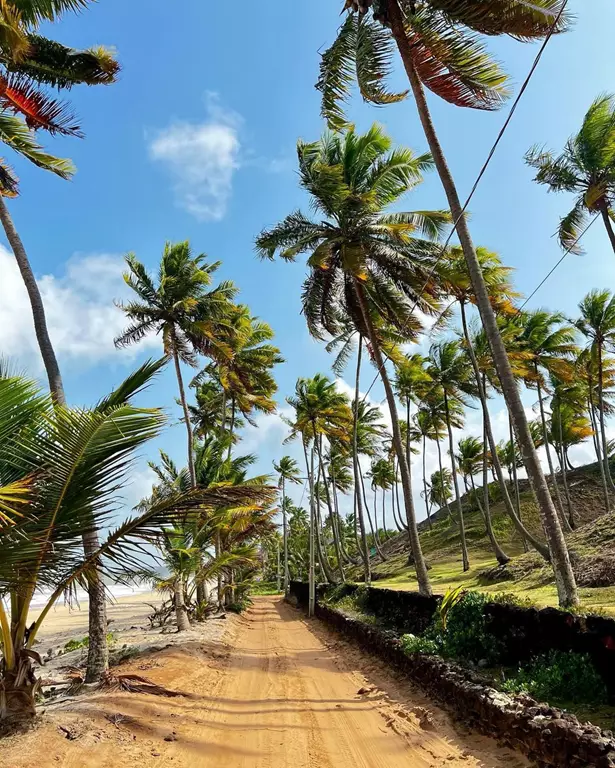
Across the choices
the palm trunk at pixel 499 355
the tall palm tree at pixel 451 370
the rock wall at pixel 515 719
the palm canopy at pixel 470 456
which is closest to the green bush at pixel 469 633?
the rock wall at pixel 515 719

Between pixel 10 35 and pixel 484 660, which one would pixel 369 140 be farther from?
pixel 484 660

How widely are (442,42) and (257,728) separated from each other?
11482 mm

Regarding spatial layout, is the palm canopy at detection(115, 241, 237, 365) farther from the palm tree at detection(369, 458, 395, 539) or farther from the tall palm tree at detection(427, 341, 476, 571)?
the palm tree at detection(369, 458, 395, 539)

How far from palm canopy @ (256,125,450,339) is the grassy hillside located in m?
8.22

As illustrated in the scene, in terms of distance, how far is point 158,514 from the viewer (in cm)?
499

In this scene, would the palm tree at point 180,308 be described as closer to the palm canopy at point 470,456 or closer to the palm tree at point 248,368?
the palm tree at point 248,368

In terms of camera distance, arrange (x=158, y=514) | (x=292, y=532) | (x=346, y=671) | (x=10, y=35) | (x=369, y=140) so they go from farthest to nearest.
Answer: (x=292, y=532) → (x=369, y=140) → (x=346, y=671) → (x=10, y=35) → (x=158, y=514)

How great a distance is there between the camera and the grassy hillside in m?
12.2

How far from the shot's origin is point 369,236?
14.4 m

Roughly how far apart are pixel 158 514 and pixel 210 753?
254 centimetres

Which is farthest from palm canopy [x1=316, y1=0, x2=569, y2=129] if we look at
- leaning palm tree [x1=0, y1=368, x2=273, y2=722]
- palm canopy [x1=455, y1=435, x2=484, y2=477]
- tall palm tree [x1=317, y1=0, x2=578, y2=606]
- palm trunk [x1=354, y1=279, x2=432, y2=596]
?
palm canopy [x1=455, y1=435, x2=484, y2=477]

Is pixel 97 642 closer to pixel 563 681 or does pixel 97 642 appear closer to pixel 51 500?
pixel 51 500

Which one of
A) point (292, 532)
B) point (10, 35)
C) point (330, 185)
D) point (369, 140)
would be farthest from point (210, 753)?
point (292, 532)

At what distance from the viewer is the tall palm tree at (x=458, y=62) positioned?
8102mm
